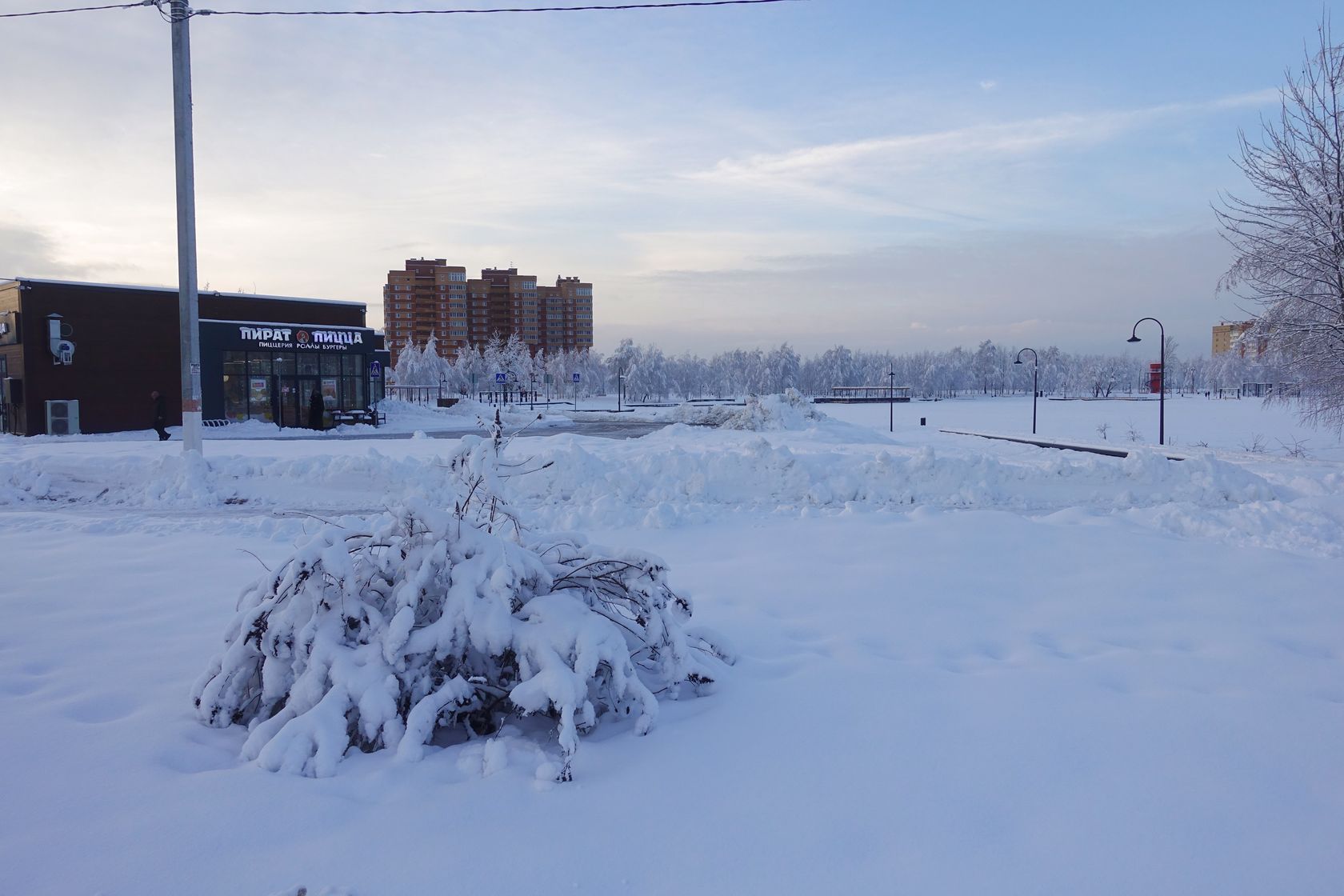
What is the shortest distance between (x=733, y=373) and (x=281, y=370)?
130 m

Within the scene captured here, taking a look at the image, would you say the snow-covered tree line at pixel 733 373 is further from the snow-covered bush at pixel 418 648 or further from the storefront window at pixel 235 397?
the snow-covered bush at pixel 418 648

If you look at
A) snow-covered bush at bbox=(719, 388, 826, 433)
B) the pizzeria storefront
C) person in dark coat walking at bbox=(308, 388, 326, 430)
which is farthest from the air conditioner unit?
snow-covered bush at bbox=(719, 388, 826, 433)

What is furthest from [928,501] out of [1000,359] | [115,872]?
[1000,359]

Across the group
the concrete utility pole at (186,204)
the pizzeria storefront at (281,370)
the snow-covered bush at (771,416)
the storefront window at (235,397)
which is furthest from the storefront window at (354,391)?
the concrete utility pole at (186,204)

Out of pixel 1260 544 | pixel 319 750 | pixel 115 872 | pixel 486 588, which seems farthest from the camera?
pixel 1260 544

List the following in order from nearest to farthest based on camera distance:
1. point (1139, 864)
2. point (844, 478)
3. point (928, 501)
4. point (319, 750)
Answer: point (1139, 864) < point (319, 750) < point (928, 501) < point (844, 478)

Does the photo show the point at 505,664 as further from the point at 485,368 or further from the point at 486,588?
the point at 485,368

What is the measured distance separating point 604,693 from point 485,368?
114 meters

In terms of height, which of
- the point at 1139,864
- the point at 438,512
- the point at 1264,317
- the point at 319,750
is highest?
the point at 1264,317

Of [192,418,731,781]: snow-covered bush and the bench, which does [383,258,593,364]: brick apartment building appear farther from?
[192,418,731,781]: snow-covered bush

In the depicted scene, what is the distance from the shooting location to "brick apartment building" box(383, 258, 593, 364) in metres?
182

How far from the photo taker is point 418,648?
401 cm

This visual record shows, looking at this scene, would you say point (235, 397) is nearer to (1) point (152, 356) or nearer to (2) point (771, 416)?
(1) point (152, 356)

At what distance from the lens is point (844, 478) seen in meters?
14.8
